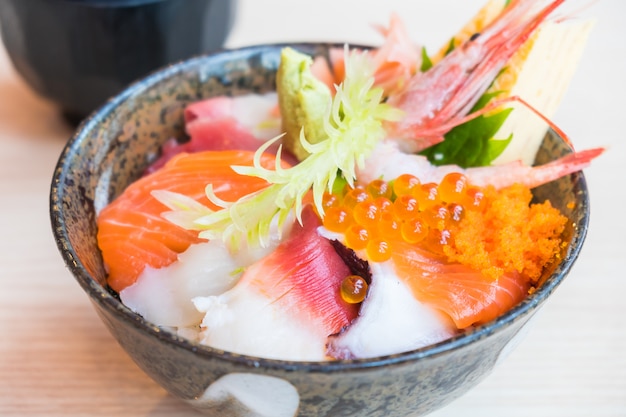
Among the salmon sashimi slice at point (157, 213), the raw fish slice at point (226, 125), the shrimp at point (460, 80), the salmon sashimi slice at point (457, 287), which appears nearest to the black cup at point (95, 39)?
the raw fish slice at point (226, 125)

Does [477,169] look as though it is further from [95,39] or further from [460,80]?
[95,39]

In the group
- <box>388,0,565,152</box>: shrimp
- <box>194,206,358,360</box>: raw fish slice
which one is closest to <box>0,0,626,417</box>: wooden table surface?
<box>388,0,565,152</box>: shrimp

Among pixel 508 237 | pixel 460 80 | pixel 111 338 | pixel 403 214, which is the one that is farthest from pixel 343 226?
pixel 111 338

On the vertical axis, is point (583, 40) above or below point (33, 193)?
above

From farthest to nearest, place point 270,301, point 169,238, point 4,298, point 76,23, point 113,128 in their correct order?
point 76,23 → point 4,298 → point 113,128 → point 169,238 → point 270,301

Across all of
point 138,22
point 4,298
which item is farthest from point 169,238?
point 138,22

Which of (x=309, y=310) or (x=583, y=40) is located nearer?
(x=309, y=310)

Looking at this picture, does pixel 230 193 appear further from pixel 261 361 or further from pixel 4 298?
pixel 4 298
